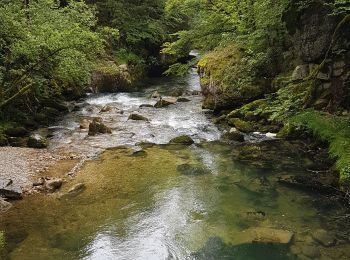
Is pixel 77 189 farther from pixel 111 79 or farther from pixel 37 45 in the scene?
pixel 111 79

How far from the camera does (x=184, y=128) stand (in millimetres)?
17219

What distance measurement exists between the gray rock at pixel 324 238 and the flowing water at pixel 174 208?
4.5 inches

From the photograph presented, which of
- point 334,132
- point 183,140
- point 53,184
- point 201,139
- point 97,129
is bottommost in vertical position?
point 201,139

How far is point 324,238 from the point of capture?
799 cm

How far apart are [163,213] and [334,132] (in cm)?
628

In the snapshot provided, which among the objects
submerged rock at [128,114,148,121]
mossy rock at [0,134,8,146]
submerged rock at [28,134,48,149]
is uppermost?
mossy rock at [0,134,8,146]

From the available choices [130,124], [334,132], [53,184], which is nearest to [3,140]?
[53,184]

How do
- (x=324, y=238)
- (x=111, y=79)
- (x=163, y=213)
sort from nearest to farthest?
(x=324, y=238), (x=163, y=213), (x=111, y=79)

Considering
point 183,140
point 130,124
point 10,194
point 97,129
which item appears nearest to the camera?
point 10,194

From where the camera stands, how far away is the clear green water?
7.77 m

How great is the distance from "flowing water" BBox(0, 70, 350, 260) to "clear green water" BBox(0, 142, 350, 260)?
0.02 metres

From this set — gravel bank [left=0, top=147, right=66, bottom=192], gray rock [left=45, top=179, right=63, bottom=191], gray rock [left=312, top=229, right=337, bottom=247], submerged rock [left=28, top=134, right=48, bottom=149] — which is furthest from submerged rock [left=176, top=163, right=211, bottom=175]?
submerged rock [left=28, top=134, right=48, bottom=149]

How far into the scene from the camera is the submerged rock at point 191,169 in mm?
12031

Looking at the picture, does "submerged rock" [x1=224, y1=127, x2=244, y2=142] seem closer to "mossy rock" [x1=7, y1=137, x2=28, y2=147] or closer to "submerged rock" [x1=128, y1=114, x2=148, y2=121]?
"submerged rock" [x1=128, y1=114, x2=148, y2=121]
